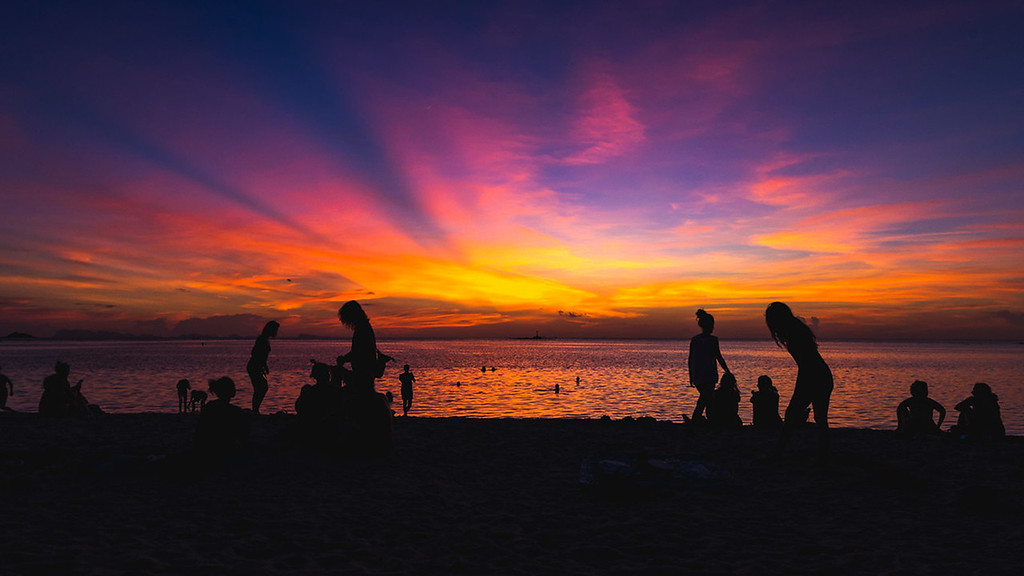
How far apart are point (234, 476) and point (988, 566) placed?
9.66 m

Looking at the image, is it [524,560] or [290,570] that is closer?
[290,570]

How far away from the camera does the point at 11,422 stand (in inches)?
564

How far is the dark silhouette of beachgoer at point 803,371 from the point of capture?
883 cm

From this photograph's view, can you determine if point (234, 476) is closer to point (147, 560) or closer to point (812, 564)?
point (147, 560)

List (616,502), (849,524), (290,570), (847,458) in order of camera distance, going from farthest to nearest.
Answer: (847,458)
(616,502)
(849,524)
(290,570)

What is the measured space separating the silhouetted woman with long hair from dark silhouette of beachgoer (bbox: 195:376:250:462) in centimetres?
201

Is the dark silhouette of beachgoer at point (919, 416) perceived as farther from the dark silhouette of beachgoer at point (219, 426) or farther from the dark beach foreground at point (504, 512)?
the dark silhouette of beachgoer at point (219, 426)

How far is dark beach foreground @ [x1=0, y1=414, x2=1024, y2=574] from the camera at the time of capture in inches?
217

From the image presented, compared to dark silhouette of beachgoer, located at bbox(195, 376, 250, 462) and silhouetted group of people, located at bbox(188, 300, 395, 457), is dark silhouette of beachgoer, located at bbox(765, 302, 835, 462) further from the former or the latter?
dark silhouette of beachgoer, located at bbox(195, 376, 250, 462)

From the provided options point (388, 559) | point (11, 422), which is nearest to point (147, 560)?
point (388, 559)

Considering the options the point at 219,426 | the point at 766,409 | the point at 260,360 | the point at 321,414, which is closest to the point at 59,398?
the point at 260,360

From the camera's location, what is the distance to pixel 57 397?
15.8m

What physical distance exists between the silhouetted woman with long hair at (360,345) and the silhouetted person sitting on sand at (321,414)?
2.34 feet

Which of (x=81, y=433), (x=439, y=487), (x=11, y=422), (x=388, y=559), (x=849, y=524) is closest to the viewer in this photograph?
(x=388, y=559)
